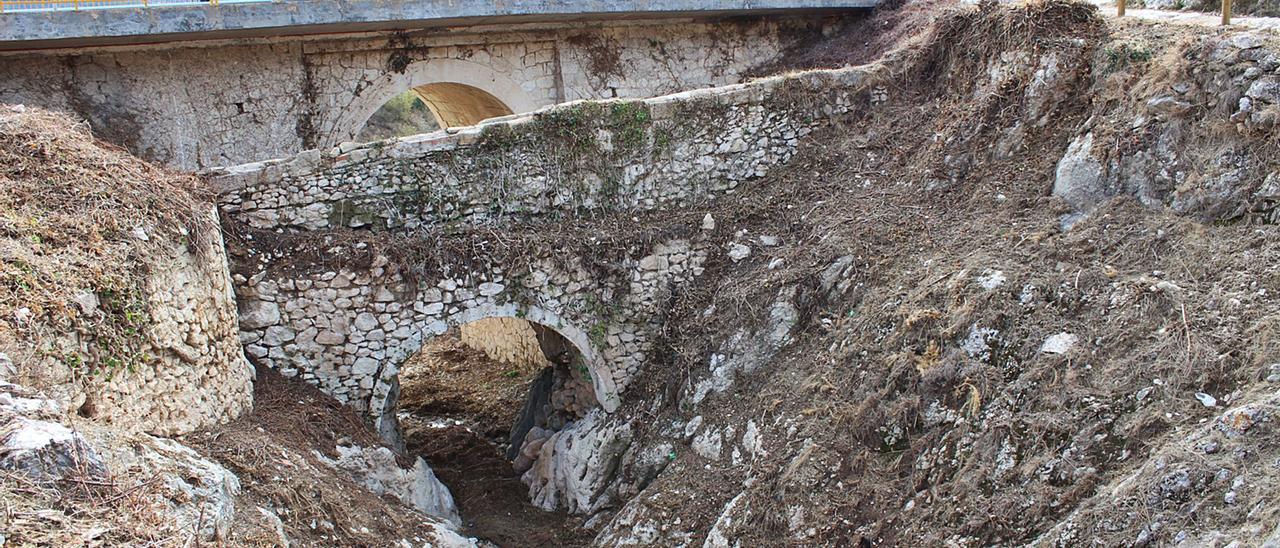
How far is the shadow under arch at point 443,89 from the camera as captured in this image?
1127 cm

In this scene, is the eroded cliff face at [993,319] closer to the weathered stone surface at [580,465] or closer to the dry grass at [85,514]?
the weathered stone surface at [580,465]

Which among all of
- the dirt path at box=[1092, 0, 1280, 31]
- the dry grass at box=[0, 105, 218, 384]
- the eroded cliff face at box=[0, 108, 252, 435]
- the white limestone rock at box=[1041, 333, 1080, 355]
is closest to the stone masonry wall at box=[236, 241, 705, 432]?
the eroded cliff face at box=[0, 108, 252, 435]

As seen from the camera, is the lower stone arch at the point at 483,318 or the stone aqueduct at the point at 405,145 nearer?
the stone aqueduct at the point at 405,145

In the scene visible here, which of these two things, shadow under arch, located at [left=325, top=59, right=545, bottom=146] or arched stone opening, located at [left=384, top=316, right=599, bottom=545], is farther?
shadow under arch, located at [left=325, top=59, right=545, bottom=146]

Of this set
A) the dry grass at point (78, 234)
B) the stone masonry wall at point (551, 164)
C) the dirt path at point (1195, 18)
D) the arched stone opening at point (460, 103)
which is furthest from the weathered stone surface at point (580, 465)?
the dirt path at point (1195, 18)

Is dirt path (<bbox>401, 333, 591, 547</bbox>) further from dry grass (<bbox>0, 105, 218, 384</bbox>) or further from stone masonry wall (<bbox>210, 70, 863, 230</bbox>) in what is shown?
dry grass (<bbox>0, 105, 218, 384</bbox>)

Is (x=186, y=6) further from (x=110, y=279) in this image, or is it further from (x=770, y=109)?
(x=770, y=109)

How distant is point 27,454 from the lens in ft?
15.6

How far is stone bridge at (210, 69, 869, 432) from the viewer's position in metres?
8.65

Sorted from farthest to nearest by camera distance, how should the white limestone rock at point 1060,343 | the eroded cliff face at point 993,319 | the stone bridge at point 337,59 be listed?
the stone bridge at point 337,59 < the white limestone rock at point 1060,343 < the eroded cliff face at point 993,319

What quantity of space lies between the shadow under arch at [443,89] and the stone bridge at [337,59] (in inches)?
0.6

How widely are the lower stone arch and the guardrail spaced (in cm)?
402

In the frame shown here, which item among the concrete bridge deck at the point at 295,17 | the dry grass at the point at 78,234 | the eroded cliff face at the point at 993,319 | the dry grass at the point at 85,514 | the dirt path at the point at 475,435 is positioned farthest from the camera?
the concrete bridge deck at the point at 295,17

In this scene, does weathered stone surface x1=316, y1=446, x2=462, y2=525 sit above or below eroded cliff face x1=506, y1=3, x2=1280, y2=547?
below
